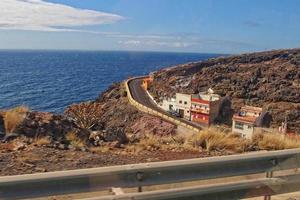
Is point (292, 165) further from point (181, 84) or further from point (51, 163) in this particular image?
point (181, 84)

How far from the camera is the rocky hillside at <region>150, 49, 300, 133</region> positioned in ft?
243

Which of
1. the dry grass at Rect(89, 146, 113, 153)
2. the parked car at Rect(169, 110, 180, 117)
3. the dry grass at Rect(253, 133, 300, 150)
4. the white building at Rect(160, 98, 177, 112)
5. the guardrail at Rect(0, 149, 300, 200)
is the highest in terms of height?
the guardrail at Rect(0, 149, 300, 200)

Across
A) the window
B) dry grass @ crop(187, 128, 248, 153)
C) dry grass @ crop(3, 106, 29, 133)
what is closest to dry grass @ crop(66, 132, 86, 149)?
dry grass @ crop(3, 106, 29, 133)

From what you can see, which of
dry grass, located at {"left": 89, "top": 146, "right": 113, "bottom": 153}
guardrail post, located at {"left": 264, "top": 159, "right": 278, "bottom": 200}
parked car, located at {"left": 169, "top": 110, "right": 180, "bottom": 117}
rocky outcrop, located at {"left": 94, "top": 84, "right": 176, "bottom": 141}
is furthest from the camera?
parked car, located at {"left": 169, "top": 110, "right": 180, "bottom": 117}

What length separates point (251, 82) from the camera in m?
88.2

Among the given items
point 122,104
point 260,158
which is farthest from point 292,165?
point 122,104

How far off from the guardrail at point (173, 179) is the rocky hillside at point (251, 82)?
56.5 metres

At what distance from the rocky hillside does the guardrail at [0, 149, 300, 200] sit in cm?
5654

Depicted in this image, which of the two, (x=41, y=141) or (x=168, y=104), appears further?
(x=168, y=104)

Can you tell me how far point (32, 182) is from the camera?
166 inches

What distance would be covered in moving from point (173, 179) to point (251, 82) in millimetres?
86147

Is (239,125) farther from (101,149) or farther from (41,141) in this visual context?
(41,141)

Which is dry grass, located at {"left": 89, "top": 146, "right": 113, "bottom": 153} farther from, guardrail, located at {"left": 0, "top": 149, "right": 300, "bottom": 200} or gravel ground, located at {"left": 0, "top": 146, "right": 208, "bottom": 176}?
guardrail, located at {"left": 0, "top": 149, "right": 300, "bottom": 200}

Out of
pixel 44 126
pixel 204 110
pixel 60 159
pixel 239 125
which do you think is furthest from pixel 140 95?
pixel 60 159
